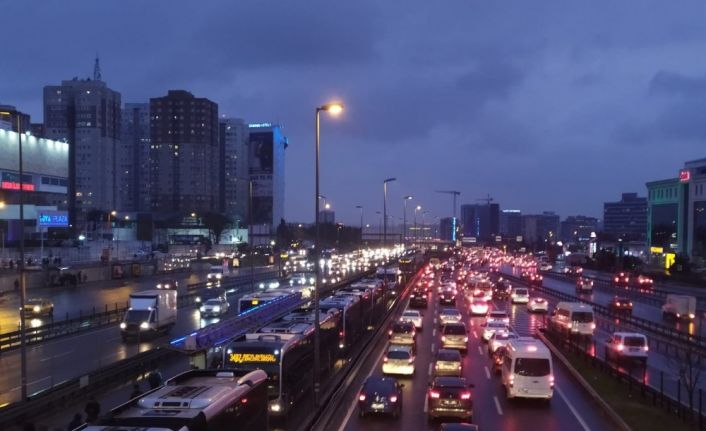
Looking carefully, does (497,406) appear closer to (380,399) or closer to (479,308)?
(380,399)

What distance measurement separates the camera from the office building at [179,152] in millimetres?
193375

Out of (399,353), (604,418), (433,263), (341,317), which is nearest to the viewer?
(604,418)

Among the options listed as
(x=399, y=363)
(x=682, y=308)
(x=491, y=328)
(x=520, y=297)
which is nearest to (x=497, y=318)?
(x=491, y=328)

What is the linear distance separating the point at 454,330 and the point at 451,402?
1449 cm

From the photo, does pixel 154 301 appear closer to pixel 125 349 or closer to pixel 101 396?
pixel 125 349

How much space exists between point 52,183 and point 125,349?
59.7 metres

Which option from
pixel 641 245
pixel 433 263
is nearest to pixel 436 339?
pixel 433 263

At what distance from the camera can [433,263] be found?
132250 millimetres

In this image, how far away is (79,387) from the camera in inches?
914

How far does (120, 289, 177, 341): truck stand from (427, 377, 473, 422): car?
22222 millimetres

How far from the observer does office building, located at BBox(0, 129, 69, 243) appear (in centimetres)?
7900

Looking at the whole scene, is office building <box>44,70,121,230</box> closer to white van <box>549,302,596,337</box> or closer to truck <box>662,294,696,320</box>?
truck <box>662,294,696,320</box>

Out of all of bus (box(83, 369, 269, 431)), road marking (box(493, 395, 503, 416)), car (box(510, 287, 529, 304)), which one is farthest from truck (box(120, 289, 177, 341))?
car (box(510, 287, 529, 304))

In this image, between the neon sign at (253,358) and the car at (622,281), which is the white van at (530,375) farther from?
the car at (622,281)
